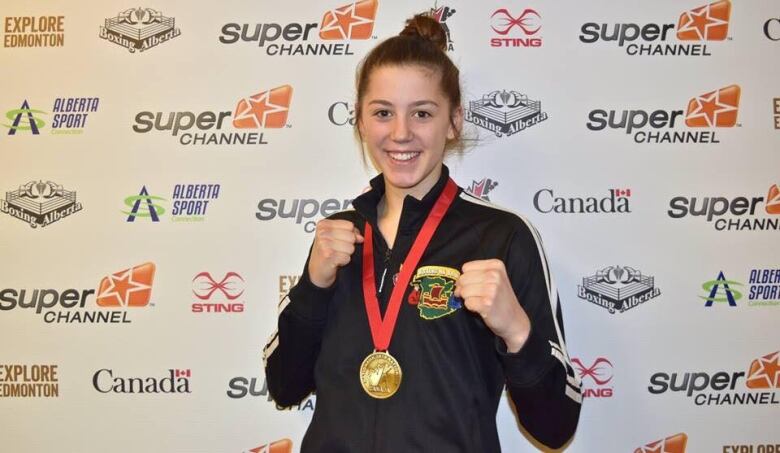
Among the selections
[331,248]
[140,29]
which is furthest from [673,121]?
[140,29]

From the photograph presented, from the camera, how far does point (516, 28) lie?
6.77 feet

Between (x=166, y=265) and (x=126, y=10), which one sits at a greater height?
(x=126, y=10)

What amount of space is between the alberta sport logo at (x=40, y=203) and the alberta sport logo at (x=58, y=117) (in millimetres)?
176

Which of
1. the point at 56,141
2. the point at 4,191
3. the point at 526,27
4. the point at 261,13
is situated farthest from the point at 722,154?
the point at 4,191

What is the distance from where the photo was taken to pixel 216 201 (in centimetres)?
210

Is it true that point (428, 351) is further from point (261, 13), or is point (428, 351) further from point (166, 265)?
point (261, 13)

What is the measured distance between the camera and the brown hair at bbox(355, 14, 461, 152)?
1464 mm

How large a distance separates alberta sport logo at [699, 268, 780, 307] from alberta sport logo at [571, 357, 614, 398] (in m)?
0.37

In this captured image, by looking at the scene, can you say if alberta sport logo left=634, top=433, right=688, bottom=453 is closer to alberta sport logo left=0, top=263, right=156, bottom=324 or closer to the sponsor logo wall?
the sponsor logo wall

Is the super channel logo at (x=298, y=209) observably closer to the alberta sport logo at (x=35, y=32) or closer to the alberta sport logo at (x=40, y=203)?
the alberta sport logo at (x=40, y=203)

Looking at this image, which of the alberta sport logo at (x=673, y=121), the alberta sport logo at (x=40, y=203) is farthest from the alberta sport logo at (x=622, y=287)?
the alberta sport logo at (x=40, y=203)

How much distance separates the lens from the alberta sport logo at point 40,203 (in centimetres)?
213

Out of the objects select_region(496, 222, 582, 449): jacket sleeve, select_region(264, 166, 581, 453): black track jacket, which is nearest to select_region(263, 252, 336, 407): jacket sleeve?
select_region(264, 166, 581, 453): black track jacket

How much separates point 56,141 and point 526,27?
155 cm
